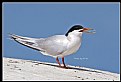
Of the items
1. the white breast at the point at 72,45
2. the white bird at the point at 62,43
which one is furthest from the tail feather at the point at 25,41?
the white breast at the point at 72,45

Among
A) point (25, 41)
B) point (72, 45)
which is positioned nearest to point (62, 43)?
point (72, 45)

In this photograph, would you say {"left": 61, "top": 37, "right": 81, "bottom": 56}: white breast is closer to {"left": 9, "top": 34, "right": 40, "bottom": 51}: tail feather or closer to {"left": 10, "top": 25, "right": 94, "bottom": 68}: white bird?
{"left": 10, "top": 25, "right": 94, "bottom": 68}: white bird

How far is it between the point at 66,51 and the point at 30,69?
1112 mm

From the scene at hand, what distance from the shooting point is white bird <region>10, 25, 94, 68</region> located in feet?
37.4

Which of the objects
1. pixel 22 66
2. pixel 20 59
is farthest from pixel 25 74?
pixel 20 59

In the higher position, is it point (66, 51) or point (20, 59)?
point (66, 51)

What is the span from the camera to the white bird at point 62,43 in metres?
11.4

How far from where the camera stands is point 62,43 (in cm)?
1143

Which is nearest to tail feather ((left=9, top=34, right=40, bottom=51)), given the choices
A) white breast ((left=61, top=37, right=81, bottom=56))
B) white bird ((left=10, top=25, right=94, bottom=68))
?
white bird ((left=10, top=25, right=94, bottom=68))

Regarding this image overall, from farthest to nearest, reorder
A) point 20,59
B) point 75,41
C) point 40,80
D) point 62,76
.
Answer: point 20,59 < point 75,41 < point 62,76 < point 40,80

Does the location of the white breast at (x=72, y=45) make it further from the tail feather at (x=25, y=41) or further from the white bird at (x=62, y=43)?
the tail feather at (x=25, y=41)

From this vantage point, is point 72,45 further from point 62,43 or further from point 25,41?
point 25,41

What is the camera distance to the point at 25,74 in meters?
10.2

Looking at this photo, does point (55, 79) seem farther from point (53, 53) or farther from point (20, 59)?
point (20, 59)
